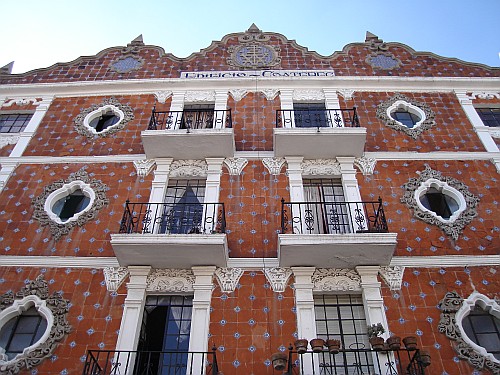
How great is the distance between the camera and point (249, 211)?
41.8 ft

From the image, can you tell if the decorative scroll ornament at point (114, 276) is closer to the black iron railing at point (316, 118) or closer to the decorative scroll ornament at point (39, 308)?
the decorative scroll ornament at point (39, 308)

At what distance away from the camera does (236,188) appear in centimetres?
1325

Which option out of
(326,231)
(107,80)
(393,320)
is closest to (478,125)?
(326,231)

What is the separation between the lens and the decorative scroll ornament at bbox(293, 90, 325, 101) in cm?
1574

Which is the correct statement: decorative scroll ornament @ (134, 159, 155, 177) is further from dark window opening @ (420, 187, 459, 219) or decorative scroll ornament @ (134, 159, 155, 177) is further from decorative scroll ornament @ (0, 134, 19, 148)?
dark window opening @ (420, 187, 459, 219)

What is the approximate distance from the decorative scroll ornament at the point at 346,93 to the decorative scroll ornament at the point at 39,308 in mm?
9862

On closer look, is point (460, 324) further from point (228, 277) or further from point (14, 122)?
point (14, 122)

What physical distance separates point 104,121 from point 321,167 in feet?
22.2

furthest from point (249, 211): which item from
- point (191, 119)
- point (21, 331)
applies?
point (21, 331)

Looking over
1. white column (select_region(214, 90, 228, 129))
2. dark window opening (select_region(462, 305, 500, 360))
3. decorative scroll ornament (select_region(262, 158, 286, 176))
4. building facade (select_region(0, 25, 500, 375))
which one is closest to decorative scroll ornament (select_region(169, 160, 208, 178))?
building facade (select_region(0, 25, 500, 375))

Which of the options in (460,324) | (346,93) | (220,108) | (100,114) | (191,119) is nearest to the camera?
(460,324)

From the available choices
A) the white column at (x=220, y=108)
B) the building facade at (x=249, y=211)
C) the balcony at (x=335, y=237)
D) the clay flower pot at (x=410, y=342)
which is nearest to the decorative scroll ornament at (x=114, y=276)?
the building facade at (x=249, y=211)

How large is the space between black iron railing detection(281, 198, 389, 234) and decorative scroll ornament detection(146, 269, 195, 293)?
2.46 meters

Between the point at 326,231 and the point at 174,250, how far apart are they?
12.2 feet
